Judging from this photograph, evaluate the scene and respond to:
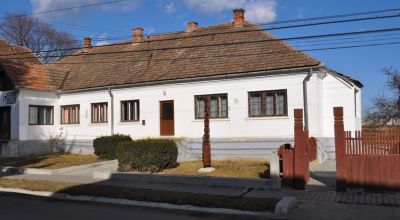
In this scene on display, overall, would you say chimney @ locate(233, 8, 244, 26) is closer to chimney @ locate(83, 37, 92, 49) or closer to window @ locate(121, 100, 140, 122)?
window @ locate(121, 100, 140, 122)

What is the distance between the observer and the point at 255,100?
2323cm

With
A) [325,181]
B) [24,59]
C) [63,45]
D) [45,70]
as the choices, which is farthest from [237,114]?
[63,45]

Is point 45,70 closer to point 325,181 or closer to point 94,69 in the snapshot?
point 94,69

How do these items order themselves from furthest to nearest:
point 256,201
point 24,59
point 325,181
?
1. point 24,59
2. point 325,181
3. point 256,201

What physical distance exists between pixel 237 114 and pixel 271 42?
→ 161 inches

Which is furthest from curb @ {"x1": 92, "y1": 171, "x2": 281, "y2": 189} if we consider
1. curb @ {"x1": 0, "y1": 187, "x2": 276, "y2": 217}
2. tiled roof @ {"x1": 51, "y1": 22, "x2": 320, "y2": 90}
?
tiled roof @ {"x1": 51, "y1": 22, "x2": 320, "y2": 90}

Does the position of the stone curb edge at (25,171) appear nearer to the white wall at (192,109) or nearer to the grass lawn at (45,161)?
the grass lawn at (45,161)

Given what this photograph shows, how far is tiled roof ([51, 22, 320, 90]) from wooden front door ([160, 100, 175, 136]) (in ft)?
4.96

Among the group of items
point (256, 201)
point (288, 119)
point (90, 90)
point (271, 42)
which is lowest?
point (256, 201)

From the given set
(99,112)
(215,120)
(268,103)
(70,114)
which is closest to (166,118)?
(215,120)

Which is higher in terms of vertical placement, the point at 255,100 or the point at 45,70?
the point at 45,70

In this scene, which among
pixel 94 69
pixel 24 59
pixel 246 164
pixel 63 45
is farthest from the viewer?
pixel 63 45

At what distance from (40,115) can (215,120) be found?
39.0 feet

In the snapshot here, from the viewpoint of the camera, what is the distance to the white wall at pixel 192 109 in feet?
72.9
